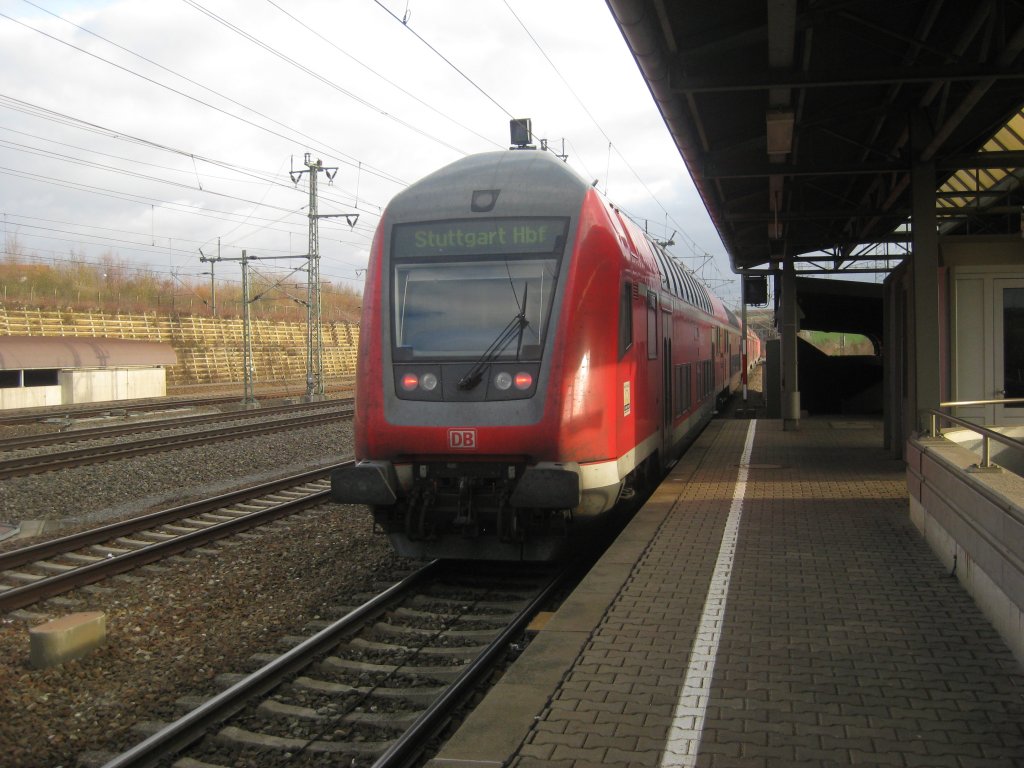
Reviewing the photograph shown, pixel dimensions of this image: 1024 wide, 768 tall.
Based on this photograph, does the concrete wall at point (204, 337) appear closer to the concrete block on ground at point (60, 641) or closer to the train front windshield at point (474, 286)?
the train front windshield at point (474, 286)

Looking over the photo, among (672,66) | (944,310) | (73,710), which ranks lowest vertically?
(73,710)

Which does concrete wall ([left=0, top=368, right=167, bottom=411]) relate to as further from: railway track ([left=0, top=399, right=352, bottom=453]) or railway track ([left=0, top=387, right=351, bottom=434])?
railway track ([left=0, top=399, right=352, bottom=453])

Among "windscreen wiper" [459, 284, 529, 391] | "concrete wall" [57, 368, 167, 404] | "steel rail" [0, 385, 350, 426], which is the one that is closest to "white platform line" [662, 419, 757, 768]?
"windscreen wiper" [459, 284, 529, 391]

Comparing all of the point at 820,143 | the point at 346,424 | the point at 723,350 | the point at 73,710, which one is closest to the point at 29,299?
the point at 346,424

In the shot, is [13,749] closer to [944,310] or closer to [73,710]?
[73,710]

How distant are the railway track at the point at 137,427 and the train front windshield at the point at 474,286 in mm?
13046

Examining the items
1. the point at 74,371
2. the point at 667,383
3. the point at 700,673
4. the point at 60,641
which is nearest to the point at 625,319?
the point at 667,383

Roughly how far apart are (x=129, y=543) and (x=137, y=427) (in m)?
13.0

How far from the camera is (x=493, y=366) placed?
753cm

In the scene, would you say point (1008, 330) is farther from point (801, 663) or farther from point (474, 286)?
point (801, 663)

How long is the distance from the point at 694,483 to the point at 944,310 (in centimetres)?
341

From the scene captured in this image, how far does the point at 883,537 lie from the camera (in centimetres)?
796

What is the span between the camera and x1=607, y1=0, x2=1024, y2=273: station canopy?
25.1 feet

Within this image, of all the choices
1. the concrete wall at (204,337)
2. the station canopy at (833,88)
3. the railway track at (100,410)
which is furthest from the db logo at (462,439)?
the concrete wall at (204,337)
